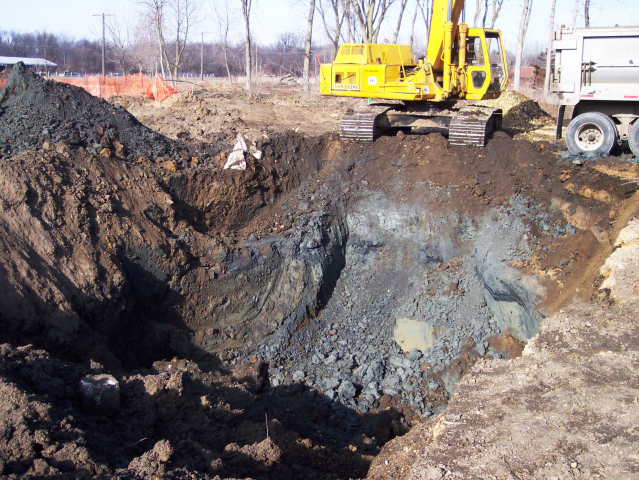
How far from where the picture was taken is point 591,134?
Result: 32.9 ft

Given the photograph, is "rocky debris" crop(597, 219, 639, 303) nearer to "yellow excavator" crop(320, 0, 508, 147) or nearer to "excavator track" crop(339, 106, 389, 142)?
"yellow excavator" crop(320, 0, 508, 147)

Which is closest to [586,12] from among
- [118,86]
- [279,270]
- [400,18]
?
[400,18]

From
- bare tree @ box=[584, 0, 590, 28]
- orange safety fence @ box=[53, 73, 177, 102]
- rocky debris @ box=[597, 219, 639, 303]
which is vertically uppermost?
bare tree @ box=[584, 0, 590, 28]

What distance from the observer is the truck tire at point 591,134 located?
982 centimetres

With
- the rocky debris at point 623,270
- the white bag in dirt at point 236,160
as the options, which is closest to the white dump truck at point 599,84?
the rocky debris at point 623,270

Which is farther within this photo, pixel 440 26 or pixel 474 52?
pixel 474 52

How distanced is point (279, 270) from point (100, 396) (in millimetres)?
4602

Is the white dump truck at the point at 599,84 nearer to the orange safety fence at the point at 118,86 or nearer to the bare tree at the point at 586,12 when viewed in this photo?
the bare tree at the point at 586,12

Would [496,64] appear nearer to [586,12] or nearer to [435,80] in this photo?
[435,80]

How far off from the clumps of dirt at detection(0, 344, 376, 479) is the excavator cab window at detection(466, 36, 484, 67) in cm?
815

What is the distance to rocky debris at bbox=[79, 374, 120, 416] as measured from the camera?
14.5 ft

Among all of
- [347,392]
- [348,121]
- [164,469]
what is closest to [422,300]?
[347,392]

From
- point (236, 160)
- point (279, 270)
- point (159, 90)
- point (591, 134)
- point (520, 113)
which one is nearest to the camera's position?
point (279, 270)

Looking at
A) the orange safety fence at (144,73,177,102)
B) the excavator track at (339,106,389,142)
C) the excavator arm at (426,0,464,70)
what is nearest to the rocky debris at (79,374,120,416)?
the excavator track at (339,106,389,142)
